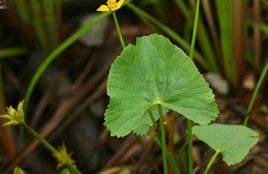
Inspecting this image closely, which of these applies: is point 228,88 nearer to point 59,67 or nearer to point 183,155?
point 183,155

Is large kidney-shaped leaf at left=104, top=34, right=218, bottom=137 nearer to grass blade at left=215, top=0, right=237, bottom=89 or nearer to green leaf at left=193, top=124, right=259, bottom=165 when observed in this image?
green leaf at left=193, top=124, right=259, bottom=165

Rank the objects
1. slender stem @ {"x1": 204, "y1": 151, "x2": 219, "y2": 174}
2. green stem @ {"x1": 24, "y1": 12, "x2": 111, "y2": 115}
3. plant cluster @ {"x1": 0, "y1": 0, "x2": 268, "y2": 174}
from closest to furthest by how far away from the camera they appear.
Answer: plant cluster @ {"x1": 0, "y1": 0, "x2": 268, "y2": 174}
slender stem @ {"x1": 204, "y1": 151, "x2": 219, "y2": 174}
green stem @ {"x1": 24, "y1": 12, "x2": 111, "y2": 115}

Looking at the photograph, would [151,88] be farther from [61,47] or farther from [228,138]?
[61,47]

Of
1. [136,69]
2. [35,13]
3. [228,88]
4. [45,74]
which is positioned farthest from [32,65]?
[136,69]

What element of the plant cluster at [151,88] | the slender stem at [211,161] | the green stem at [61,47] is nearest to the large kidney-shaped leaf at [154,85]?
the plant cluster at [151,88]

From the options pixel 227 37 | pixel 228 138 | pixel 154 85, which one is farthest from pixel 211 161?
pixel 227 37

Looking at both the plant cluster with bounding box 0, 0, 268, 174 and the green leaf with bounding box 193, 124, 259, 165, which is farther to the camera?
the green leaf with bounding box 193, 124, 259, 165

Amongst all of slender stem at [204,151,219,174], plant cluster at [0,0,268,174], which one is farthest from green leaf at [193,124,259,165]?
plant cluster at [0,0,268,174]
